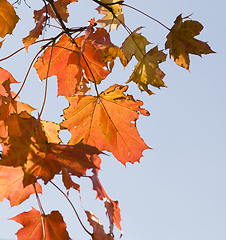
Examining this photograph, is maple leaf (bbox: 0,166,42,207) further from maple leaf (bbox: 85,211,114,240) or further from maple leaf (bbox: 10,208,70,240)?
maple leaf (bbox: 85,211,114,240)

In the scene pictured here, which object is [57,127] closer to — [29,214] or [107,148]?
[107,148]

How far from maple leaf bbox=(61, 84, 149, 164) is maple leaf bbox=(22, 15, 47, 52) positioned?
0.93 feet

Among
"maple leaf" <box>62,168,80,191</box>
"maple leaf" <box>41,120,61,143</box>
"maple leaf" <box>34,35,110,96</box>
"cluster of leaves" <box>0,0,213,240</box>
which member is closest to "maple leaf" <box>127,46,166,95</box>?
"cluster of leaves" <box>0,0,213,240</box>

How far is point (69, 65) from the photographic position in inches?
53.3

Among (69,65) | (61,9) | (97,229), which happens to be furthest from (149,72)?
(97,229)

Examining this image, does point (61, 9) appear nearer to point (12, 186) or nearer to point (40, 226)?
point (12, 186)

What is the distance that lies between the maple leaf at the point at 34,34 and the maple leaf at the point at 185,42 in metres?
0.48

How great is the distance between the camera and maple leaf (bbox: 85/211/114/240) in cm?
95

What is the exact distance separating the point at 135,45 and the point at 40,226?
0.84 meters

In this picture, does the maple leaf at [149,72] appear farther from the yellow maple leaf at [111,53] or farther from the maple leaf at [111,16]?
the maple leaf at [111,16]

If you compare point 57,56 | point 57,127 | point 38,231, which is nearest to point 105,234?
point 38,231


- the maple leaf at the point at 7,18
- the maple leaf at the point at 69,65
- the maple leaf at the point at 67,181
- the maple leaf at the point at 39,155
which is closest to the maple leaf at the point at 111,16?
the maple leaf at the point at 69,65

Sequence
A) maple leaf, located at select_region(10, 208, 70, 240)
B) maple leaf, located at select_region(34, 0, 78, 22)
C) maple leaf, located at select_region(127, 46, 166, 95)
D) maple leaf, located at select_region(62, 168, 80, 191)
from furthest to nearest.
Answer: maple leaf, located at select_region(34, 0, 78, 22), maple leaf, located at select_region(127, 46, 166, 95), maple leaf, located at select_region(10, 208, 70, 240), maple leaf, located at select_region(62, 168, 80, 191)

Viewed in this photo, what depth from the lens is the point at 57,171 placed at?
84cm
